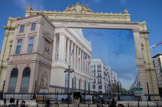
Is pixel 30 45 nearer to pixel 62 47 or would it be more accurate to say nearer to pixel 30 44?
pixel 30 44

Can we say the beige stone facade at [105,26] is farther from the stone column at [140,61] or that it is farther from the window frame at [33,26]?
the window frame at [33,26]

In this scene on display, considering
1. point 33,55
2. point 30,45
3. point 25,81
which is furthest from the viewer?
point 30,45

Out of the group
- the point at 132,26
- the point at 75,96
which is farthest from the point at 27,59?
the point at 132,26

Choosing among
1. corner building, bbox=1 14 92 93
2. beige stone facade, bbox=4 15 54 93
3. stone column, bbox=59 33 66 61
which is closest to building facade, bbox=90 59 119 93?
stone column, bbox=59 33 66 61

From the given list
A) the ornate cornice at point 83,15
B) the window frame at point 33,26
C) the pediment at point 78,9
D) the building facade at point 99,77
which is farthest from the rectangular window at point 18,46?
the building facade at point 99,77

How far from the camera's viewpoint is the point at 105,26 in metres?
41.0

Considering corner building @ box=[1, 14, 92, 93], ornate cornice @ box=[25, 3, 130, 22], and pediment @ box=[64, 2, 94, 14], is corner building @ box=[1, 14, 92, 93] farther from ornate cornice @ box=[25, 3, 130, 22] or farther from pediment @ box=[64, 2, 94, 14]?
pediment @ box=[64, 2, 94, 14]

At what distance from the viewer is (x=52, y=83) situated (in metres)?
33.8

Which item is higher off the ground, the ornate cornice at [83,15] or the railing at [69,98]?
the ornate cornice at [83,15]

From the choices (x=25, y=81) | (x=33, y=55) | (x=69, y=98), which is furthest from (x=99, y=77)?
(x=69, y=98)

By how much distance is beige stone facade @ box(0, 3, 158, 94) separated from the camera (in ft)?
121

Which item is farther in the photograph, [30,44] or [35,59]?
[30,44]

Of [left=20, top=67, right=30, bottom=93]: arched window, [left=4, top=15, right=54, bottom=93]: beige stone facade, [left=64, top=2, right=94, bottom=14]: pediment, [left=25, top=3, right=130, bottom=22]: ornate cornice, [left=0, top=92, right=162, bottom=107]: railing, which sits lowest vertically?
[left=0, top=92, right=162, bottom=107]: railing

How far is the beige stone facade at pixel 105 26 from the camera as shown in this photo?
37.0 meters
